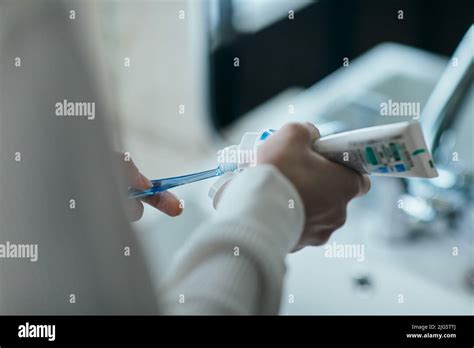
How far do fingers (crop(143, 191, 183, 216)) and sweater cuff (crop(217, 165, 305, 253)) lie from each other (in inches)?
8.7

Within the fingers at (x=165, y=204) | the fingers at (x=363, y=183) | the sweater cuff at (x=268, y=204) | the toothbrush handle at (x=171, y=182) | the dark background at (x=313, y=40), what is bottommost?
the fingers at (x=165, y=204)

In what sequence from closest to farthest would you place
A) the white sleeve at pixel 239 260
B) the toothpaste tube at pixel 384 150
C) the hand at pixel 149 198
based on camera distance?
the white sleeve at pixel 239 260 → the toothpaste tube at pixel 384 150 → the hand at pixel 149 198

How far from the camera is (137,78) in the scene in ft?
2.84

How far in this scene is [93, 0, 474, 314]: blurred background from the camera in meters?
0.79

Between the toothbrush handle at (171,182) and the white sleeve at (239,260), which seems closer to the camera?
the white sleeve at (239,260)

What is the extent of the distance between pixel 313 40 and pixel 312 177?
274mm

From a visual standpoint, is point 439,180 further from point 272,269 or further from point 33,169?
point 33,169

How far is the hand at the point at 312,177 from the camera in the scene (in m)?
0.60

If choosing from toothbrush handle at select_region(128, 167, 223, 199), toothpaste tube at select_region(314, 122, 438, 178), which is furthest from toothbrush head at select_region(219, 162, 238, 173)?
toothpaste tube at select_region(314, 122, 438, 178)

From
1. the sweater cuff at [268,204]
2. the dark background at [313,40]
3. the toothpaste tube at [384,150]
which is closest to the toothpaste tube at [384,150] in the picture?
the toothpaste tube at [384,150]

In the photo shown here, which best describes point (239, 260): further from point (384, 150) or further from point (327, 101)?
point (327, 101)

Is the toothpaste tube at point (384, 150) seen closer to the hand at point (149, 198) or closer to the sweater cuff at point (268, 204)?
the sweater cuff at point (268, 204)
